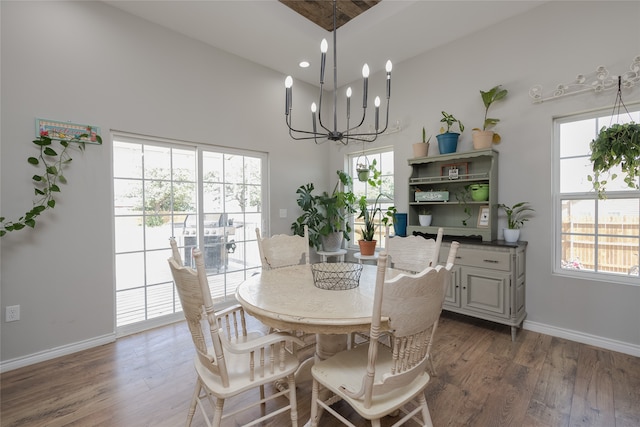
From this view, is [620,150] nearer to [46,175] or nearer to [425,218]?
[425,218]

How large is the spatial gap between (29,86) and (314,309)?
285cm

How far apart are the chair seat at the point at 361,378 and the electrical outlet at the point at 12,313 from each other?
2467 millimetres

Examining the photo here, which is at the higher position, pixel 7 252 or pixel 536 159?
pixel 536 159

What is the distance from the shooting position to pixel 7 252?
2.26 metres

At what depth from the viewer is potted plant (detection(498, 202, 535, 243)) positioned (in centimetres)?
288

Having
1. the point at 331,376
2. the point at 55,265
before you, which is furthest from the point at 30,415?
the point at 331,376

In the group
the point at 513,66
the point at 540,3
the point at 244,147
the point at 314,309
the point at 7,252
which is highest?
the point at 540,3

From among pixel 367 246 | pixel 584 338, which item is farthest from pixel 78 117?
pixel 584 338

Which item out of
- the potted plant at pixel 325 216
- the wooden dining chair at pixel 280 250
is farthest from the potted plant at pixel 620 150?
the potted plant at pixel 325 216

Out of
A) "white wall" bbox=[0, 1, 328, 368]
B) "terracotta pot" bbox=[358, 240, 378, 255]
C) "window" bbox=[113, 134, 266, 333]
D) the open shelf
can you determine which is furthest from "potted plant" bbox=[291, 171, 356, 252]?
"white wall" bbox=[0, 1, 328, 368]

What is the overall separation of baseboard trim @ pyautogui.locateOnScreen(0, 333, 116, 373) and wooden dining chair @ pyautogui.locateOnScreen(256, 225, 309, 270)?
5.44 feet

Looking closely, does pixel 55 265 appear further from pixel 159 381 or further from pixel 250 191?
pixel 250 191

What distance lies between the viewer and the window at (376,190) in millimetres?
4096

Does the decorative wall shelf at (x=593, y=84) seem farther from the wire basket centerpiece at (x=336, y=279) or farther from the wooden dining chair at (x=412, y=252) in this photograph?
the wire basket centerpiece at (x=336, y=279)
